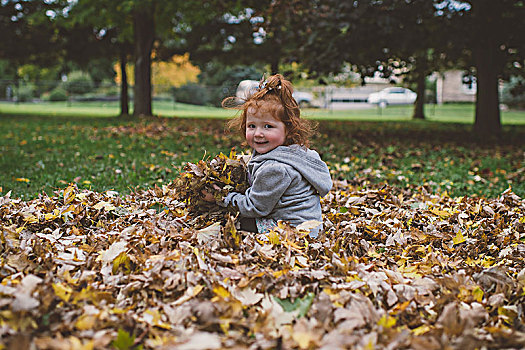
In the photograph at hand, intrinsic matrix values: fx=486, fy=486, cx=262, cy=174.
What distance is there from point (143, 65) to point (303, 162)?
1599 cm

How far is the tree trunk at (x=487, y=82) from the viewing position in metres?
11.8

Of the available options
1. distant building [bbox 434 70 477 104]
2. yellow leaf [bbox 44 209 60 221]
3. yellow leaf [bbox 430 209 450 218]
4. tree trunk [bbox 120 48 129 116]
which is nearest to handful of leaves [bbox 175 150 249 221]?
yellow leaf [bbox 44 209 60 221]

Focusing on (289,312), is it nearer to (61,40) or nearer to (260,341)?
(260,341)

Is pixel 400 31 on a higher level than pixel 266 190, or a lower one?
higher

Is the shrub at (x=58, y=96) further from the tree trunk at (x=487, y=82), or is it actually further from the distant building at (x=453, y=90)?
the tree trunk at (x=487, y=82)

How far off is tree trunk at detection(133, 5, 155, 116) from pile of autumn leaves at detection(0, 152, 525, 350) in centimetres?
1441

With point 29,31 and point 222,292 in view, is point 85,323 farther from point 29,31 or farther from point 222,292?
point 29,31

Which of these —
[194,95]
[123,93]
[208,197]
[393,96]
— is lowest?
[208,197]

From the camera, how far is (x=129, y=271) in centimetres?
257

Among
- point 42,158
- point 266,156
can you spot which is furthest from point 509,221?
point 42,158

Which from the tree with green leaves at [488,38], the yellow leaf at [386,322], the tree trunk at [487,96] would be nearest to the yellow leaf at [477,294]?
the yellow leaf at [386,322]

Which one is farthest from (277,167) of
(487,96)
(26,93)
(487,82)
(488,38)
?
(26,93)

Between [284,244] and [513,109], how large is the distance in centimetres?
3677

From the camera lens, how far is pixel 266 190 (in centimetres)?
320
